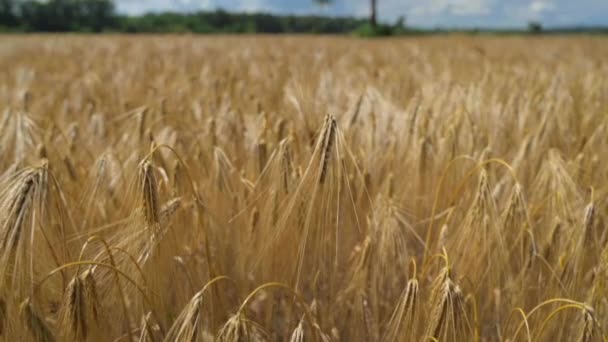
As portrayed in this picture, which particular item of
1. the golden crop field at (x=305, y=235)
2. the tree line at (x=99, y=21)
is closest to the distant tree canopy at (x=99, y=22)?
the tree line at (x=99, y=21)

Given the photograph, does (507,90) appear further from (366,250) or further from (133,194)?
(133,194)

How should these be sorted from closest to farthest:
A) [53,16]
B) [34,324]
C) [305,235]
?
[34,324], [305,235], [53,16]

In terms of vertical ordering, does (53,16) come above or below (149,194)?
above

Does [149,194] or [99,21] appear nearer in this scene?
[149,194]

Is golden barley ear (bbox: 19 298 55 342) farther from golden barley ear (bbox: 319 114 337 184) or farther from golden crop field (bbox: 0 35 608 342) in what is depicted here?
golden barley ear (bbox: 319 114 337 184)

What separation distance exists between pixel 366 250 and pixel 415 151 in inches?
15.9

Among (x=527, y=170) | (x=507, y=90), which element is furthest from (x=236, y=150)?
(x=507, y=90)

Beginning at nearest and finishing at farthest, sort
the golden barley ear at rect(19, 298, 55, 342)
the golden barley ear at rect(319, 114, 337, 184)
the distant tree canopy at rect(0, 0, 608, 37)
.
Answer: the golden barley ear at rect(19, 298, 55, 342)
the golden barley ear at rect(319, 114, 337, 184)
the distant tree canopy at rect(0, 0, 608, 37)

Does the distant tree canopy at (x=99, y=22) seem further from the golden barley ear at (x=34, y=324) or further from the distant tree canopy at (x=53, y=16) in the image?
the golden barley ear at (x=34, y=324)

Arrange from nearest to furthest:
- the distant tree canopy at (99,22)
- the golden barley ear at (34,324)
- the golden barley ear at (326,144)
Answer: the golden barley ear at (34,324), the golden barley ear at (326,144), the distant tree canopy at (99,22)

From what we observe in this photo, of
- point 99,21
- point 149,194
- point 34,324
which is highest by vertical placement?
point 99,21

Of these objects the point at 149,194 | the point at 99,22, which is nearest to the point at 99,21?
the point at 99,22

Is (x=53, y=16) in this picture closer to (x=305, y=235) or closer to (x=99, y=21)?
(x=99, y=21)

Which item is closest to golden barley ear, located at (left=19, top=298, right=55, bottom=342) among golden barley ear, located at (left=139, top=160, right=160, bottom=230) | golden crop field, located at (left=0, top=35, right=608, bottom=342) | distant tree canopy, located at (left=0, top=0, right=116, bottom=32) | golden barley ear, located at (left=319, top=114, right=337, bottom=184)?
golden crop field, located at (left=0, top=35, right=608, bottom=342)
